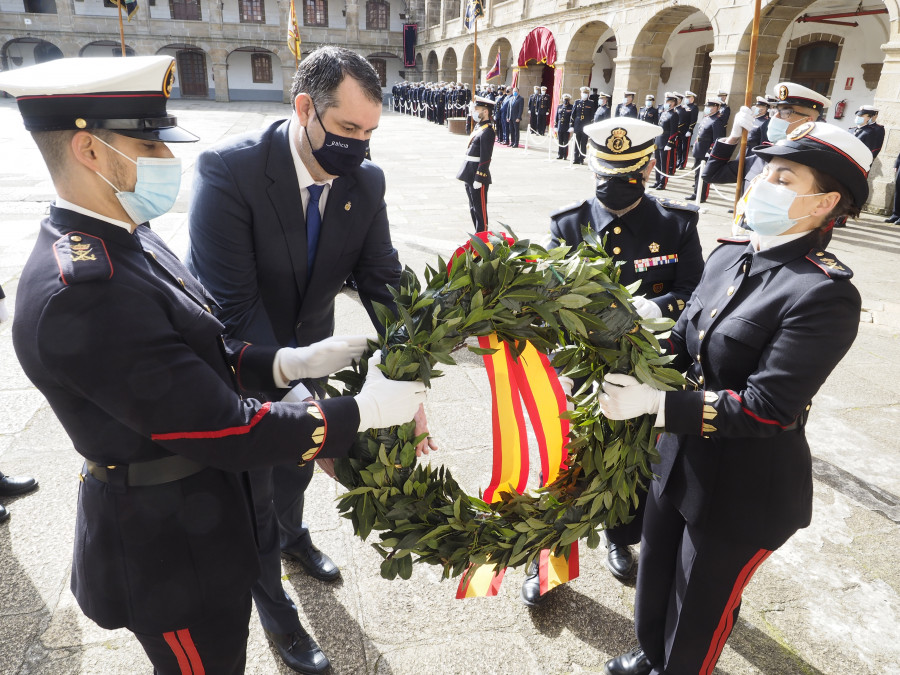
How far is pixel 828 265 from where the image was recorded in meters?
1.73

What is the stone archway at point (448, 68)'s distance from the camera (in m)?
37.2

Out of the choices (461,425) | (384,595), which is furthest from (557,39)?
(384,595)

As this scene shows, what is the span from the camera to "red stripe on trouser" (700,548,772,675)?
6.33 ft

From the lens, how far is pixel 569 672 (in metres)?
2.28

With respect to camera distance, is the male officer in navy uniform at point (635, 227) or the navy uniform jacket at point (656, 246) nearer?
the male officer in navy uniform at point (635, 227)

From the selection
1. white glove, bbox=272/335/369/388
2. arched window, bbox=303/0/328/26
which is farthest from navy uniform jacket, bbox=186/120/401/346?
arched window, bbox=303/0/328/26

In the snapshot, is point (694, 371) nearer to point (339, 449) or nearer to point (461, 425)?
point (339, 449)

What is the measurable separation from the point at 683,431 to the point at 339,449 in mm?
1027

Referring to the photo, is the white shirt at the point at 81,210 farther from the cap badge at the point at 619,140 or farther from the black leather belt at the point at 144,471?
the cap badge at the point at 619,140

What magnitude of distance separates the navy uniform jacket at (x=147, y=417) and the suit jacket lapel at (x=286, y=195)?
64 centimetres

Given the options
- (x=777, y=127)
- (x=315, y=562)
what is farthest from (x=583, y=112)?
(x=315, y=562)

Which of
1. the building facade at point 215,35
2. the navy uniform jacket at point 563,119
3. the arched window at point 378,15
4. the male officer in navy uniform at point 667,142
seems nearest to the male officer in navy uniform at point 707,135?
the male officer in navy uniform at point 667,142

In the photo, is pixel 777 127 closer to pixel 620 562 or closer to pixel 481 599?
pixel 620 562

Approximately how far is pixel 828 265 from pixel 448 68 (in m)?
39.6
